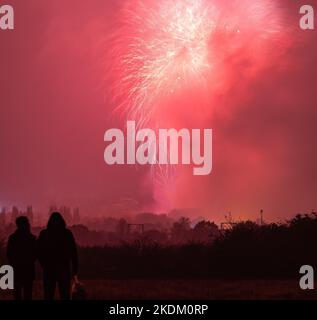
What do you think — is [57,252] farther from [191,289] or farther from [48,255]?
[191,289]

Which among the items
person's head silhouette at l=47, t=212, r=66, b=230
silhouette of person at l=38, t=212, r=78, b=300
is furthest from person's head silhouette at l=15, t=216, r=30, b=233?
person's head silhouette at l=47, t=212, r=66, b=230

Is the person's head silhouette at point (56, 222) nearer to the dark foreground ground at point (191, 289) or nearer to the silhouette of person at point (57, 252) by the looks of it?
the silhouette of person at point (57, 252)

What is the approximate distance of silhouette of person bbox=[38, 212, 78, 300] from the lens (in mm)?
13305

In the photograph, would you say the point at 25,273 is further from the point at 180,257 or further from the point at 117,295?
the point at 180,257

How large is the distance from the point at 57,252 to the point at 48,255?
170mm

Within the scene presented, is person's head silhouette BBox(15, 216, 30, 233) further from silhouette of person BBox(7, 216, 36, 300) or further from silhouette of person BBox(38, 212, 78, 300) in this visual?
silhouette of person BBox(38, 212, 78, 300)

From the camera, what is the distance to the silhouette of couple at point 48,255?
13.3m

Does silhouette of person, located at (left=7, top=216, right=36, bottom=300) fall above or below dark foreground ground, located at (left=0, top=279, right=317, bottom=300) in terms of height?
above

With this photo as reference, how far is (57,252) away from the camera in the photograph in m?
13.3

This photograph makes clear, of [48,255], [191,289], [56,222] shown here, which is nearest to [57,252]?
[48,255]

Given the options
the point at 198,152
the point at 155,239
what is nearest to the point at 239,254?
the point at 155,239

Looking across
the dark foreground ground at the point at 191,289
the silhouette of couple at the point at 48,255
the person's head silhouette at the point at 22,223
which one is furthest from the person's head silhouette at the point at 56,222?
the dark foreground ground at the point at 191,289

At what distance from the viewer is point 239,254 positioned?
77.4ft
